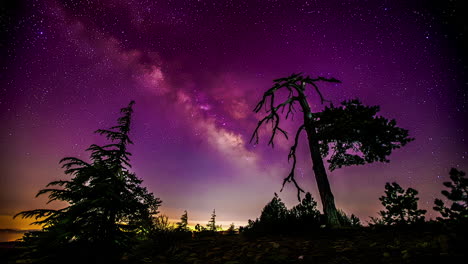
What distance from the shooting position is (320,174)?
28.9 feet

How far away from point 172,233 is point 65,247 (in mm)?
3093

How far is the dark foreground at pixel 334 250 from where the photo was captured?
2.83 m

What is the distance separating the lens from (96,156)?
10414 mm

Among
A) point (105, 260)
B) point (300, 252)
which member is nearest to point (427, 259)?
point (300, 252)

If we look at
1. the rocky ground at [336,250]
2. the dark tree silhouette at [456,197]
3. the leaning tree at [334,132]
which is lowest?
the rocky ground at [336,250]

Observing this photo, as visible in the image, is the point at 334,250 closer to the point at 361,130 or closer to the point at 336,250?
the point at 336,250

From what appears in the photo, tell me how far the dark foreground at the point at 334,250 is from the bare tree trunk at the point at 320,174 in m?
1.53

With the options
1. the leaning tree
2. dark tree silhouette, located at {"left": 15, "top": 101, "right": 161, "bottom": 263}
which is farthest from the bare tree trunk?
dark tree silhouette, located at {"left": 15, "top": 101, "right": 161, "bottom": 263}

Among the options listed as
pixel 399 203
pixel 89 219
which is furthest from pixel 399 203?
pixel 89 219

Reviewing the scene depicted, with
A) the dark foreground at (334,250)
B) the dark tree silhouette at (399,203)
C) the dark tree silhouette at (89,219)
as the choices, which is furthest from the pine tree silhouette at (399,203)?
the dark tree silhouette at (89,219)

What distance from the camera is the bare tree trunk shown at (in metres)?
7.81

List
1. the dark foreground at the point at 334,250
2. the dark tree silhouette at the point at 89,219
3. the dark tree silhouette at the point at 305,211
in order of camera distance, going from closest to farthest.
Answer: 1. the dark foreground at the point at 334,250
2. the dark tree silhouette at the point at 89,219
3. the dark tree silhouette at the point at 305,211

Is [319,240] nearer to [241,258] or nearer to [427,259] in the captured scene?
[241,258]

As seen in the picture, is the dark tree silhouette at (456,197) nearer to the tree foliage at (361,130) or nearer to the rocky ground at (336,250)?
the rocky ground at (336,250)
